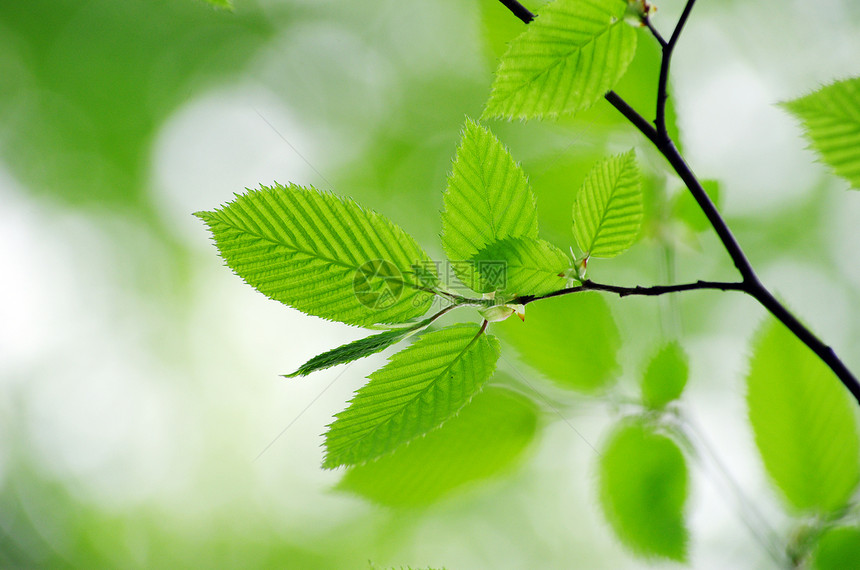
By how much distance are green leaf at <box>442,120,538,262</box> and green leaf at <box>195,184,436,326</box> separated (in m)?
0.03

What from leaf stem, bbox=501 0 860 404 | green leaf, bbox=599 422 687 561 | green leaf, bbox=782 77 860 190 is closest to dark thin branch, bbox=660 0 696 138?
leaf stem, bbox=501 0 860 404

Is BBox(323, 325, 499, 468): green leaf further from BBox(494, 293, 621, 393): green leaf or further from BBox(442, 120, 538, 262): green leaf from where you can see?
BBox(494, 293, 621, 393): green leaf

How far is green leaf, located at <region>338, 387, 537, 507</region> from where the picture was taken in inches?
20.5

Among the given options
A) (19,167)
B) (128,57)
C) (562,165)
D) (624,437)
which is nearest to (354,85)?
(128,57)

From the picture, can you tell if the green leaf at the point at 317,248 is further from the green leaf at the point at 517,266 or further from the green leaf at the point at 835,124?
the green leaf at the point at 835,124

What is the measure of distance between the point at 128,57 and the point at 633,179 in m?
4.50

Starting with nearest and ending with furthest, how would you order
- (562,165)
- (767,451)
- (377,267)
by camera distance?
(377,267) < (767,451) < (562,165)

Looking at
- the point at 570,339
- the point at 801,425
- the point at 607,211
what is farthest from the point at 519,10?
the point at 801,425

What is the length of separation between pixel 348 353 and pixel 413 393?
0.19ft

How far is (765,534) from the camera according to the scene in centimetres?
58

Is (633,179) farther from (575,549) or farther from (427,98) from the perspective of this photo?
(575,549)

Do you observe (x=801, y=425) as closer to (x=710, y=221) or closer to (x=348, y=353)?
(x=710, y=221)

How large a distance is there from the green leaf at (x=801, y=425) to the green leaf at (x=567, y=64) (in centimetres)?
34

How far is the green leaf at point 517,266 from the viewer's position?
34cm
